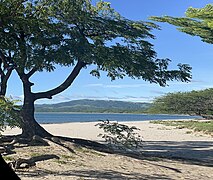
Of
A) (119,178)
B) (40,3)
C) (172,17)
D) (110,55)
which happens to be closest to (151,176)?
(119,178)

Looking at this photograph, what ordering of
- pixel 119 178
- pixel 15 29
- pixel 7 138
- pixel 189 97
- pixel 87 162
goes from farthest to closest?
1. pixel 189 97
2. pixel 7 138
3. pixel 15 29
4. pixel 87 162
5. pixel 119 178

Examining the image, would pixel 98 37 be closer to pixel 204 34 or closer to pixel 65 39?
pixel 65 39

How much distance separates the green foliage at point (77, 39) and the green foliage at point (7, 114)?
6422mm

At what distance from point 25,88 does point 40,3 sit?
3.53m

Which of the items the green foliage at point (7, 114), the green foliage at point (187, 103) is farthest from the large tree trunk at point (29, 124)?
the green foliage at point (187, 103)

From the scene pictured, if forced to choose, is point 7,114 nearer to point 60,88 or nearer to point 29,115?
point 29,115

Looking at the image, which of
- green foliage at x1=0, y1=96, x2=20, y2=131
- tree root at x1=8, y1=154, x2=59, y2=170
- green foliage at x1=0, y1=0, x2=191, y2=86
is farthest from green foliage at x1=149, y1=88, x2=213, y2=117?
green foliage at x1=0, y1=96, x2=20, y2=131

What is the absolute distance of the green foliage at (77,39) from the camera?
13703mm

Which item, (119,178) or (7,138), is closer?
(119,178)

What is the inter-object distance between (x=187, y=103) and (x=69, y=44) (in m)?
49.1

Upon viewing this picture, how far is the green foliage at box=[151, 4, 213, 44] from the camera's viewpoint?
41.4 ft

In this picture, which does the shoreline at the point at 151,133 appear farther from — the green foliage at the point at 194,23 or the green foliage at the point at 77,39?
the green foliage at the point at 194,23

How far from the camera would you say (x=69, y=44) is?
45.7 ft

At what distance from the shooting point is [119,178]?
875 cm
